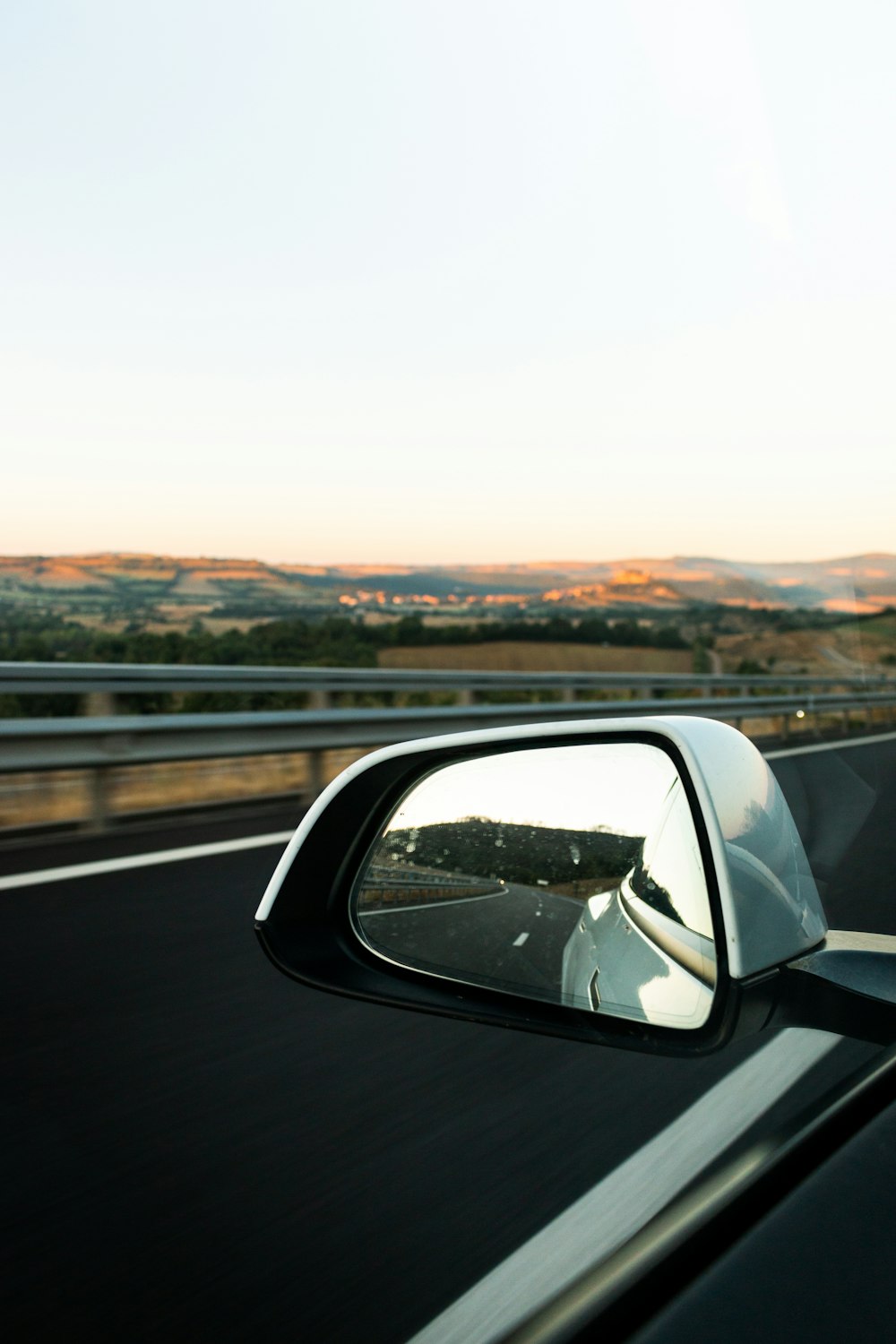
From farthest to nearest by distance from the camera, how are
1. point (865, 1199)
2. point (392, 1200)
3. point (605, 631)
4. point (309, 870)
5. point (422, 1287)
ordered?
point (605, 631)
point (392, 1200)
point (422, 1287)
point (309, 870)
point (865, 1199)

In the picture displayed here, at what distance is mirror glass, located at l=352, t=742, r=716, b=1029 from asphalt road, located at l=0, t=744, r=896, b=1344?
0.92ft

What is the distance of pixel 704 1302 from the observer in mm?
1324

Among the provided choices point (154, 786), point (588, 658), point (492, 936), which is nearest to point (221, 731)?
point (154, 786)

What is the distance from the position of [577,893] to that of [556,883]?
0.19ft

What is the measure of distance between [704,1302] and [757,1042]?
2107 millimetres

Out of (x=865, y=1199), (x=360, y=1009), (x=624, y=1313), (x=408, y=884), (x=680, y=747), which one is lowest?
(x=360, y=1009)

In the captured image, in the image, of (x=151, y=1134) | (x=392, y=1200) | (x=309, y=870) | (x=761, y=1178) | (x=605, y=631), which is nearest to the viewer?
(x=761, y=1178)

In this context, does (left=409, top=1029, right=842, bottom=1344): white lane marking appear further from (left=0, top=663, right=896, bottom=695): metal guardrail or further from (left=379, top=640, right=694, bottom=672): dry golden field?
(left=0, top=663, right=896, bottom=695): metal guardrail

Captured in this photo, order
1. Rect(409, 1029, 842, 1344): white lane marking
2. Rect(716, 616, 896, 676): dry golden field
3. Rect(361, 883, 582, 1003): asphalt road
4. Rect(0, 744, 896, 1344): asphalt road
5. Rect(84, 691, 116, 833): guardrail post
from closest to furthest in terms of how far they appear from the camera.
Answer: Rect(361, 883, 582, 1003): asphalt road → Rect(409, 1029, 842, 1344): white lane marking → Rect(0, 744, 896, 1344): asphalt road → Rect(716, 616, 896, 676): dry golden field → Rect(84, 691, 116, 833): guardrail post

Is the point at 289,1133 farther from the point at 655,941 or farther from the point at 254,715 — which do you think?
the point at 254,715

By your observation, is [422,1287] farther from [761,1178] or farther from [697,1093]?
[697,1093]

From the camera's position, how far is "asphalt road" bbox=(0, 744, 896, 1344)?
87.7 inches

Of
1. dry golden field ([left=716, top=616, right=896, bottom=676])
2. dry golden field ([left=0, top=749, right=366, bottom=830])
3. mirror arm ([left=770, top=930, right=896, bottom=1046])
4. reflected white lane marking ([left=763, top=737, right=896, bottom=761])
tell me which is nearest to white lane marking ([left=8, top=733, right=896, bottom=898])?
dry golden field ([left=0, top=749, right=366, bottom=830])

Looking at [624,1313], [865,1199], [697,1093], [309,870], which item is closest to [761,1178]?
[865,1199]
